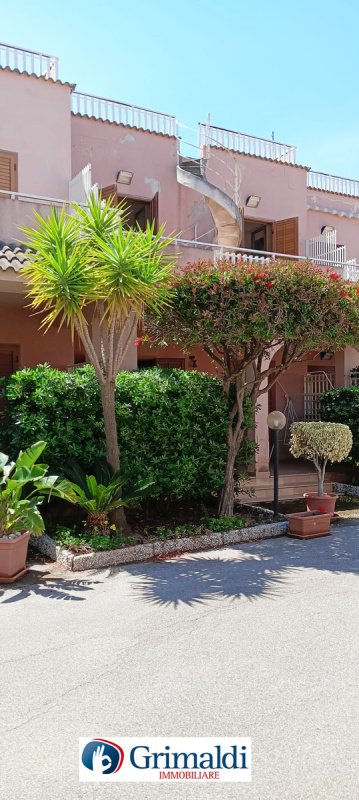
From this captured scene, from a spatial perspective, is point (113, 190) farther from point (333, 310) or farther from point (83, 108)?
point (333, 310)

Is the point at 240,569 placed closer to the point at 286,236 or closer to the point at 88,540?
the point at 88,540

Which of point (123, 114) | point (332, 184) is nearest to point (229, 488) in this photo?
point (123, 114)

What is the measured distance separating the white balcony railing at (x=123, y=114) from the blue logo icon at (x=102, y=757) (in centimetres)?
1457

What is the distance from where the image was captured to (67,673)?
160 inches

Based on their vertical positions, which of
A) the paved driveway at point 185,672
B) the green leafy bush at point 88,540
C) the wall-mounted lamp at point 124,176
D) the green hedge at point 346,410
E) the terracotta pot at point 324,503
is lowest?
the paved driveway at point 185,672

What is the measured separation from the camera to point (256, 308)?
801cm

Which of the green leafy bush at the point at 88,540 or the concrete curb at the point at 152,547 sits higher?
the green leafy bush at the point at 88,540

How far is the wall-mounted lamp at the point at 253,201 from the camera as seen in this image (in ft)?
56.4

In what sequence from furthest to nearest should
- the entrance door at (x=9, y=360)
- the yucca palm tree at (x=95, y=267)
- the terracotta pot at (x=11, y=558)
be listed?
the entrance door at (x=9, y=360) → the yucca palm tree at (x=95, y=267) → the terracotta pot at (x=11, y=558)

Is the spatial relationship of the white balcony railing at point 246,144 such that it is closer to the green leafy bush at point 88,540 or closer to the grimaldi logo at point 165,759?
the green leafy bush at point 88,540

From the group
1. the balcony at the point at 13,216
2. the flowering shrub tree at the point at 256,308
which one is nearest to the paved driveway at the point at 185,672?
the flowering shrub tree at the point at 256,308

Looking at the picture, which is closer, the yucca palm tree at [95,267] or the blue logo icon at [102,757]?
the blue logo icon at [102,757]

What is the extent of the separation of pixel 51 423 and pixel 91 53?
5.69 metres

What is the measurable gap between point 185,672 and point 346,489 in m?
9.13
